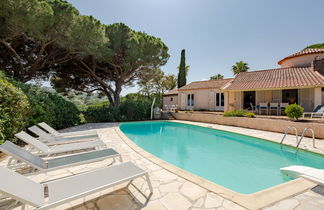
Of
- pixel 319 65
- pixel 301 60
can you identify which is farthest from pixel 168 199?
pixel 301 60

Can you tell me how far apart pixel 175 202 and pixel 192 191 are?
52cm

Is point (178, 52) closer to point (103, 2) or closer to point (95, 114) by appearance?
point (103, 2)

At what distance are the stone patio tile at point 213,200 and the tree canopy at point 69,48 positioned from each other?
13.3 meters

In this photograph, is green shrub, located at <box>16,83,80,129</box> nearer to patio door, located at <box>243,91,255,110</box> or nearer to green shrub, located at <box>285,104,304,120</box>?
green shrub, located at <box>285,104,304,120</box>

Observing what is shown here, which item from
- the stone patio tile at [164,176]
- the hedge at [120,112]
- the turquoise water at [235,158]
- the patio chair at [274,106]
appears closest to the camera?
the stone patio tile at [164,176]

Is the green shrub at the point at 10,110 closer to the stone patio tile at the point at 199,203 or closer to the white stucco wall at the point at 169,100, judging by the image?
the stone patio tile at the point at 199,203

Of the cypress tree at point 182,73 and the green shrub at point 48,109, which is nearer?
the green shrub at point 48,109

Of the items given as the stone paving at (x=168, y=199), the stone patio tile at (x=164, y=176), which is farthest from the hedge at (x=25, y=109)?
the stone patio tile at (x=164, y=176)

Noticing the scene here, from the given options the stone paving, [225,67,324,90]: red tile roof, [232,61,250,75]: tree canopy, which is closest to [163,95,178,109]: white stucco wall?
[225,67,324,90]: red tile roof

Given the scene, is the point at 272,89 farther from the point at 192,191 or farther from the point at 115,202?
the point at 115,202

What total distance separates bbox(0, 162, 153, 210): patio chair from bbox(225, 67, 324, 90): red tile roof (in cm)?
1546

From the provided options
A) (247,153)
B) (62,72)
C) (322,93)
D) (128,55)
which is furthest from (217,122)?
(62,72)

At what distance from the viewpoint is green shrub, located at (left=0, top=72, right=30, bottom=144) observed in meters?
5.25

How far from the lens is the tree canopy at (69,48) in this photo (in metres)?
9.53
